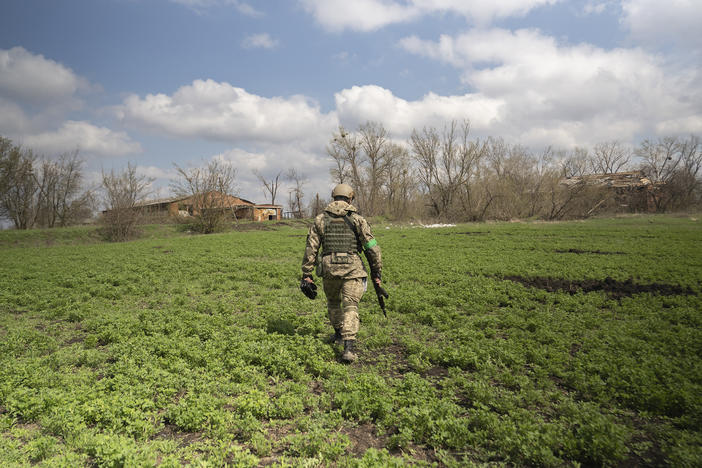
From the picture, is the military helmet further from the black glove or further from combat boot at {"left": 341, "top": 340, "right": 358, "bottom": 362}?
combat boot at {"left": 341, "top": 340, "right": 358, "bottom": 362}

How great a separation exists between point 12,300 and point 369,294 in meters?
9.93

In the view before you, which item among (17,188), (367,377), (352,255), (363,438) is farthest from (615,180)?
(17,188)

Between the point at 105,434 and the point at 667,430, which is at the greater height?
the point at 105,434

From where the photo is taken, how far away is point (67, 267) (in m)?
15.6

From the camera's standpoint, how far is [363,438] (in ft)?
12.6

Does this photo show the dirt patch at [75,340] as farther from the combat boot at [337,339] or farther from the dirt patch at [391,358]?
the dirt patch at [391,358]

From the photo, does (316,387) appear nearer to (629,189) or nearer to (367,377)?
(367,377)

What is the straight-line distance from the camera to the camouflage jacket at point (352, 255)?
19.7 feet

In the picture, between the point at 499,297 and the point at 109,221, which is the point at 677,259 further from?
the point at 109,221

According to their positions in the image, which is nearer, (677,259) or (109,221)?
(677,259)

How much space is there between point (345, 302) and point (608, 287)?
8.41 m

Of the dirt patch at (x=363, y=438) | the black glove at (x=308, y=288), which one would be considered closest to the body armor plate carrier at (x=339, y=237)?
the black glove at (x=308, y=288)

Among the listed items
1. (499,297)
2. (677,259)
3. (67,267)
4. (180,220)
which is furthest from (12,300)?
(180,220)

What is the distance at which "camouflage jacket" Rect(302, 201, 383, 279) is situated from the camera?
6012 millimetres
